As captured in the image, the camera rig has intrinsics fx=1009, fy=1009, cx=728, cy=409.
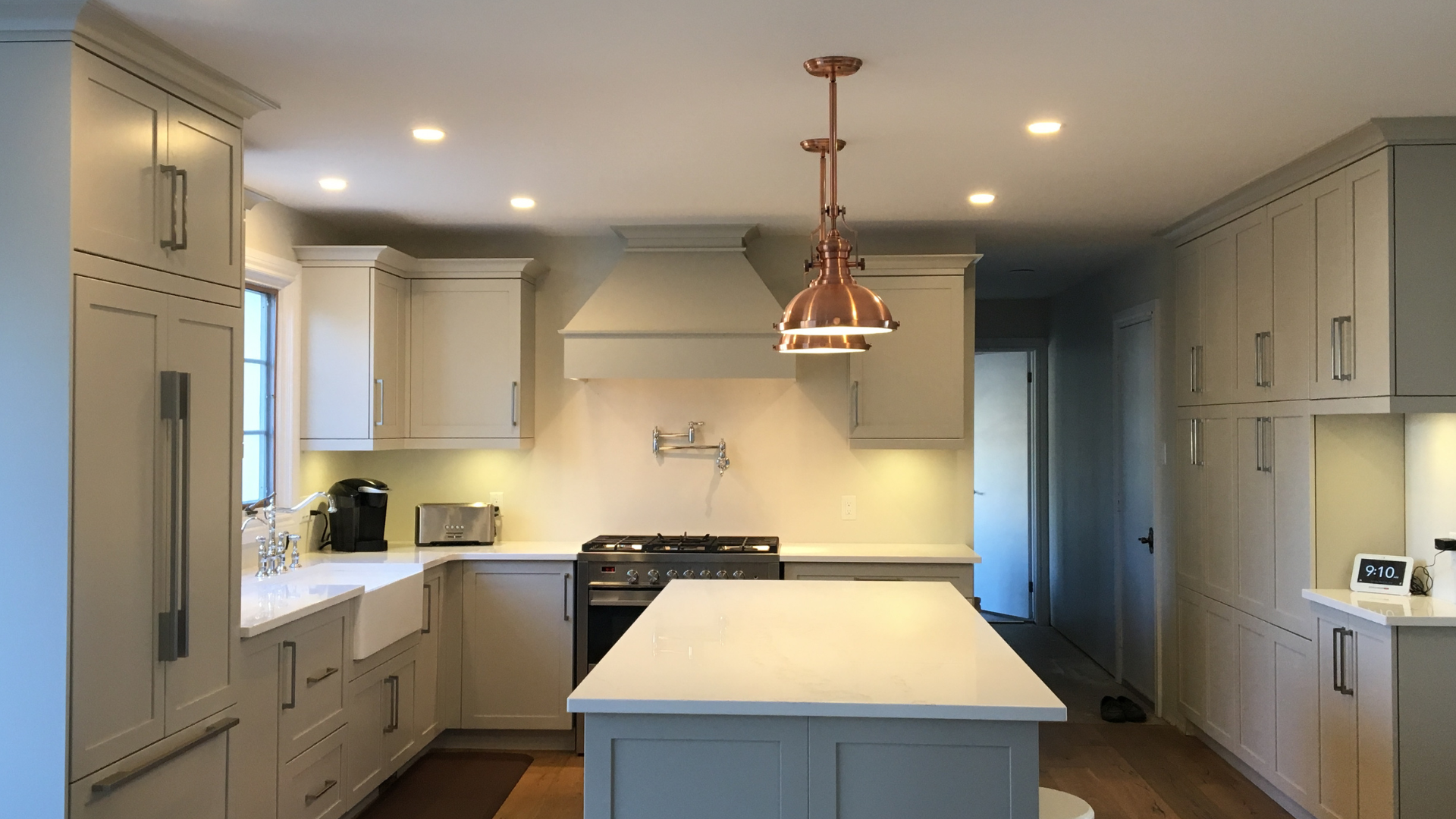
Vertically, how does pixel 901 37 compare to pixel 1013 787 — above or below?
above

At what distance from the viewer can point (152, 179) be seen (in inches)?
101

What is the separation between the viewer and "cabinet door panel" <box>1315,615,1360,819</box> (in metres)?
3.41

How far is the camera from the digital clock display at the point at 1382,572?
350 cm

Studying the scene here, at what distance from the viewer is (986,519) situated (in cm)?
780

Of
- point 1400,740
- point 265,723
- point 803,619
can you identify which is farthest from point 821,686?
point 1400,740

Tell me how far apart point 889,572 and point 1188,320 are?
1891 millimetres

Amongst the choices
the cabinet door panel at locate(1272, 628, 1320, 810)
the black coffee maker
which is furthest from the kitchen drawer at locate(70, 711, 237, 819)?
the cabinet door panel at locate(1272, 628, 1320, 810)

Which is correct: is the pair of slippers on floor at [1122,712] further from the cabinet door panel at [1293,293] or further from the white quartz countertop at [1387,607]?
the cabinet door panel at [1293,293]

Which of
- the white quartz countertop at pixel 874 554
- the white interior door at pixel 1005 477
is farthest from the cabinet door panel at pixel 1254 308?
the white interior door at pixel 1005 477

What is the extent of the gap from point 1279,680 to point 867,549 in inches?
69.2

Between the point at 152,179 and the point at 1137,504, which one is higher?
the point at 152,179

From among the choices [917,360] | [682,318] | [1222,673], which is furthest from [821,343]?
[1222,673]

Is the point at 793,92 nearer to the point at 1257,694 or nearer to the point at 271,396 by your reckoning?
the point at 271,396

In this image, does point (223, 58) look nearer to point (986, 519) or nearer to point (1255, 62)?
point (1255, 62)
